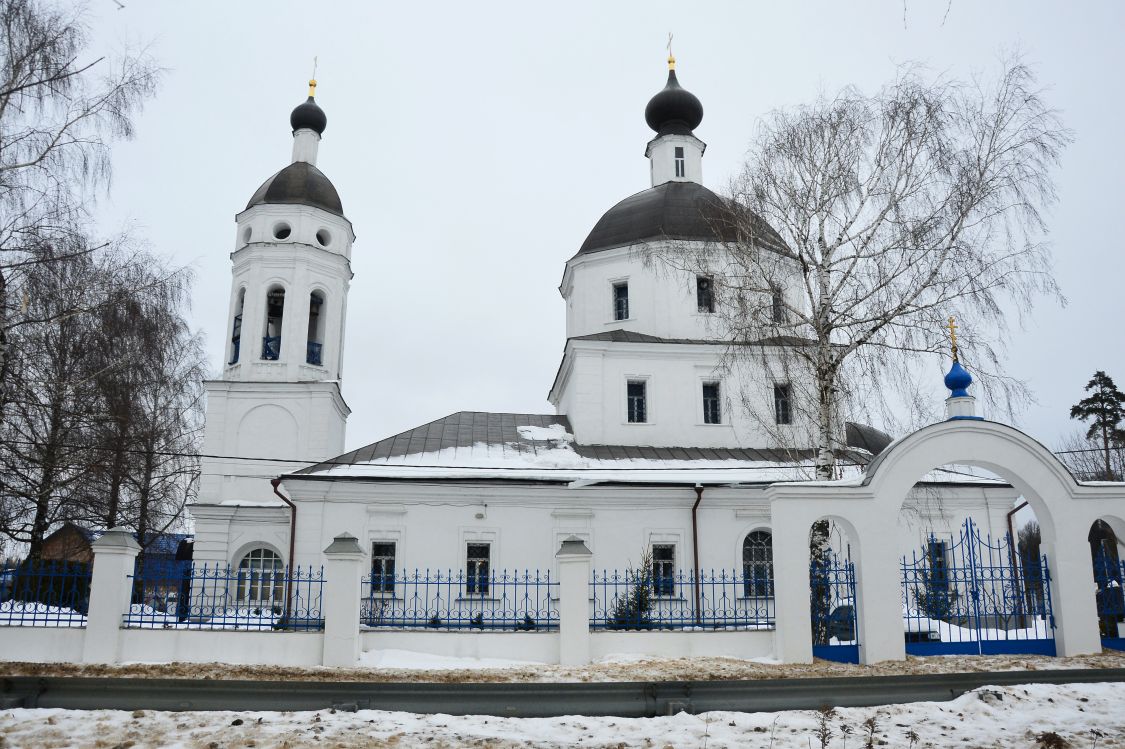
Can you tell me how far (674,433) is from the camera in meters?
20.7

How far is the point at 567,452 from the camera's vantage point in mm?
19797

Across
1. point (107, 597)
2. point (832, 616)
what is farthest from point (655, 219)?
point (107, 597)

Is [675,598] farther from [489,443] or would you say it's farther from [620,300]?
[620,300]

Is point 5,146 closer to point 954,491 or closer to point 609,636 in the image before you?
point 609,636

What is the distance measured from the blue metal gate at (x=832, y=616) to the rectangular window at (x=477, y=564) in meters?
7.01

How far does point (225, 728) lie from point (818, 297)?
10490 mm

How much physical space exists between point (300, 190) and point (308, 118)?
2.97m

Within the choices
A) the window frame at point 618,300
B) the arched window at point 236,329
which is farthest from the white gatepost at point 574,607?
the arched window at point 236,329

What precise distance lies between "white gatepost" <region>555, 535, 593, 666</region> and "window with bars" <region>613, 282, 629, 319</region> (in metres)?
11.3

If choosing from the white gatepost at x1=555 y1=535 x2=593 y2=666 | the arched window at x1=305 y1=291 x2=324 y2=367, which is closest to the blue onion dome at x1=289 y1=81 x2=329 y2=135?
the arched window at x1=305 y1=291 x2=324 y2=367

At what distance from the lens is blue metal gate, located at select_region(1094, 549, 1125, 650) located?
11.4m

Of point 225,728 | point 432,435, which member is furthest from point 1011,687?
point 432,435

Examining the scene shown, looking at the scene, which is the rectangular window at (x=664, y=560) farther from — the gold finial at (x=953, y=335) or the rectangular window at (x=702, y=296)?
the gold finial at (x=953, y=335)

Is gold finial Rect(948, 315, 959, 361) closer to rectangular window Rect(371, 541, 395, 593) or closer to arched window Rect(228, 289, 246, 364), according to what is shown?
rectangular window Rect(371, 541, 395, 593)
